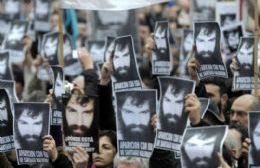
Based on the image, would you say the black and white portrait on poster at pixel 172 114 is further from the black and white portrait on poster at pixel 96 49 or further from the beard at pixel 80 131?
the black and white portrait on poster at pixel 96 49

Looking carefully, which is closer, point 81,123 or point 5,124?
point 81,123

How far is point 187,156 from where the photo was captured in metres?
8.27

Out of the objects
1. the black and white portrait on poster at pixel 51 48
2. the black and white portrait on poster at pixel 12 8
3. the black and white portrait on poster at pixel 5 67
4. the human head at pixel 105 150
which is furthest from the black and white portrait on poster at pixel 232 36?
the black and white portrait on poster at pixel 12 8

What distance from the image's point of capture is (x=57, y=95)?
10.6m

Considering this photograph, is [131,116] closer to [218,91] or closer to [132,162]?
[132,162]

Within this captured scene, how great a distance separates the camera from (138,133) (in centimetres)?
941

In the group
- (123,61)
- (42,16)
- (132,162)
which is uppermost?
(42,16)

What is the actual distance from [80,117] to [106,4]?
146 cm

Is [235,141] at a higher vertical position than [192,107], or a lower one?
lower

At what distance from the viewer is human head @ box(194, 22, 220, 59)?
1080cm

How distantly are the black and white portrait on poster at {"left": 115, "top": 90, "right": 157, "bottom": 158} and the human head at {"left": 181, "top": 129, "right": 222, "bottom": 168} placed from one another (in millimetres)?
1068

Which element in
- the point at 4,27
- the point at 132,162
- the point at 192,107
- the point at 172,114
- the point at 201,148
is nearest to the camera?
the point at 201,148

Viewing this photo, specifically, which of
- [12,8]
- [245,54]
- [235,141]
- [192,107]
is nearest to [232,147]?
[235,141]

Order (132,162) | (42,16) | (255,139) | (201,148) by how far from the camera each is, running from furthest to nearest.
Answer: (42,16) → (132,162) → (255,139) → (201,148)
